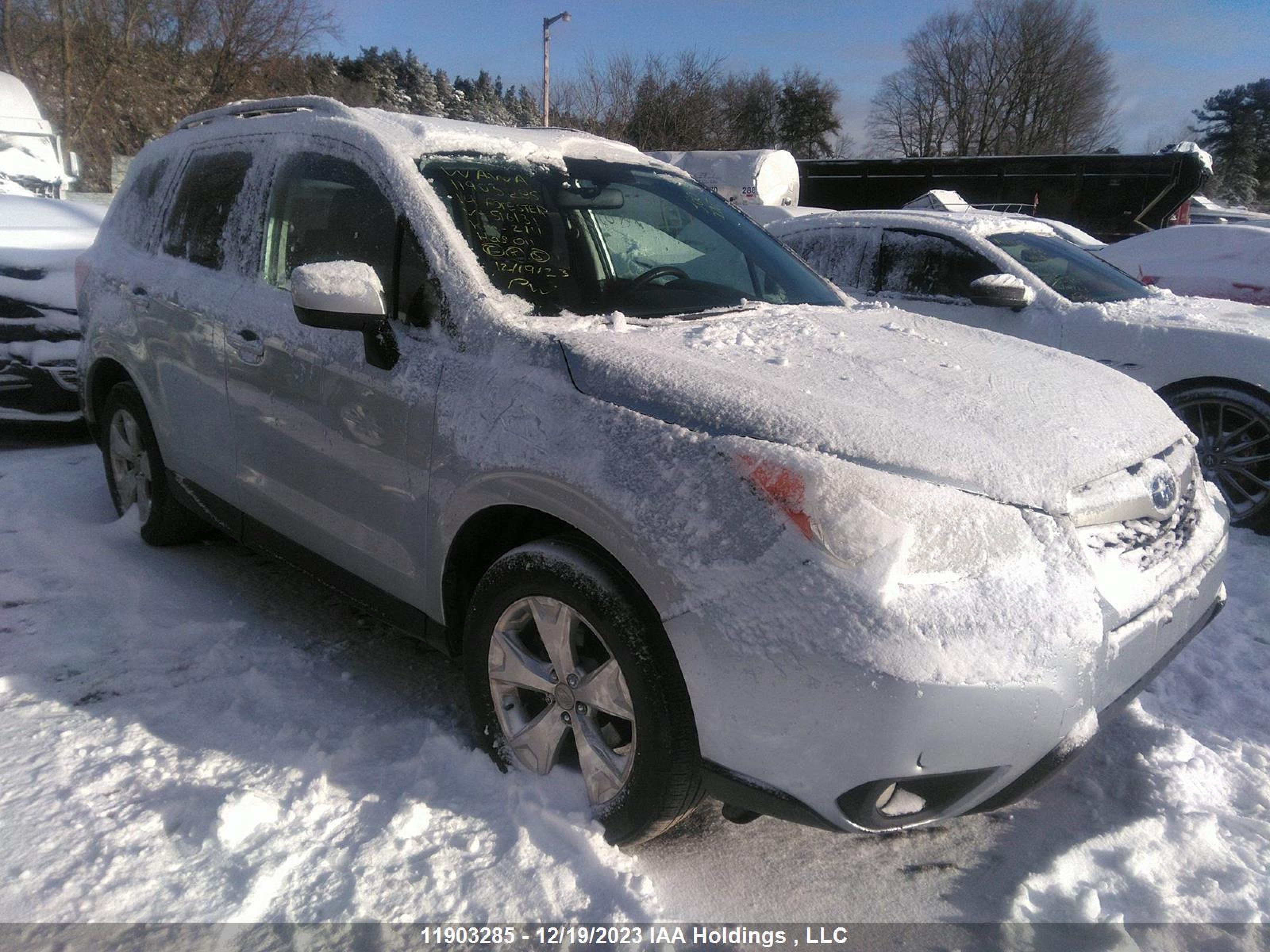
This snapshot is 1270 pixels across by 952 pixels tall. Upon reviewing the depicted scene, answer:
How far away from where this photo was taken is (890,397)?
230 cm

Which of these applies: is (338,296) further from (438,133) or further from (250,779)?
(250,779)

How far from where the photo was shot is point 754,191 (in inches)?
569

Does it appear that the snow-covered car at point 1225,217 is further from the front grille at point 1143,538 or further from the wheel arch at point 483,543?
the wheel arch at point 483,543

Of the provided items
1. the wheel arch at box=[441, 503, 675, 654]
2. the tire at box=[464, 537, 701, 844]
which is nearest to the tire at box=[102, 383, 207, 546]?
the wheel arch at box=[441, 503, 675, 654]

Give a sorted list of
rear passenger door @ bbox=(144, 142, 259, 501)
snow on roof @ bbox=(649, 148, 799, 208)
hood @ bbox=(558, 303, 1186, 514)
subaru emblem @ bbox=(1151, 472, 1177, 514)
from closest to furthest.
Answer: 1. hood @ bbox=(558, 303, 1186, 514)
2. subaru emblem @ bbox=(1151, 472, 1177, 514)
3. rear passenger door @ bbox=(144, 142, 259, 501)
4. snow on roof @ bbox=(649, 148, 799, 208)

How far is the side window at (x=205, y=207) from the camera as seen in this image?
3.56m

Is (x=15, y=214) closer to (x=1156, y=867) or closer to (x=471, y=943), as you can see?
(x=471, y=943)

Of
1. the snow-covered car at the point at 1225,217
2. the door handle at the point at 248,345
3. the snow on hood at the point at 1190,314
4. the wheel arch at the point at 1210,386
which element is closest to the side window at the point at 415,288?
the door handle at the point at 248,345

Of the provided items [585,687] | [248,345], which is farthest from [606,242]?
[585,687]

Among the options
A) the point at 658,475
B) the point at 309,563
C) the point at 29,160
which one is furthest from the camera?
the point at 29,160

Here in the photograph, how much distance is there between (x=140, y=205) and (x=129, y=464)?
1.16m

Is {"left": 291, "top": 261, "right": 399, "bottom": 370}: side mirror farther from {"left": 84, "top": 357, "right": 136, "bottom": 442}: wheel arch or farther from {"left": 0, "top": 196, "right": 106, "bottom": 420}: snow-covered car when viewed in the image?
{"left": 0, "top": 196, "right": 106, "bottom": 420}: snow-covered car

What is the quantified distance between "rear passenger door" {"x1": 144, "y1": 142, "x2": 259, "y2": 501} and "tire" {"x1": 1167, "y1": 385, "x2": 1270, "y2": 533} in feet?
15.4

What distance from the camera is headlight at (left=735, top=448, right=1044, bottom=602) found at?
1.89 meters
